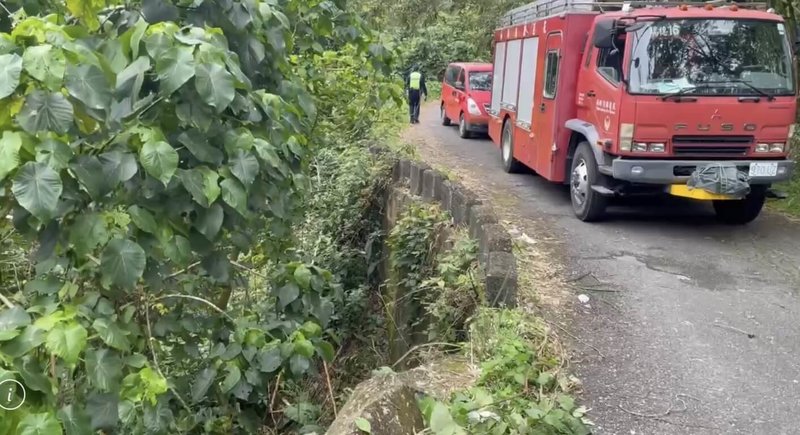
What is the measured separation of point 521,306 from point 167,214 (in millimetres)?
3109

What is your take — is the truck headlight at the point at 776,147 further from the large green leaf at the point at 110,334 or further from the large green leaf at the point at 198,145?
the large green leaf at the point at 110,334

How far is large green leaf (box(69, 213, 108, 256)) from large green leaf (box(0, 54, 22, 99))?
0.58 metres

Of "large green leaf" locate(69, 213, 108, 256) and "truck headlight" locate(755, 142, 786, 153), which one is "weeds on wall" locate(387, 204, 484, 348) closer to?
"large green leaf" locate(69, 213, 108, 256)

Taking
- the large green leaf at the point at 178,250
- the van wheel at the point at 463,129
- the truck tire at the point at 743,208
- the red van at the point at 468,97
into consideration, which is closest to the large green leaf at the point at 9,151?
the large green leaf at the point at 178,250

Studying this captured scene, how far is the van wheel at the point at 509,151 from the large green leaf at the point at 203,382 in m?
8.82

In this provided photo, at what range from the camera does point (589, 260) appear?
288 inches

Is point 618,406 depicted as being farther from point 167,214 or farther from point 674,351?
point 167,214

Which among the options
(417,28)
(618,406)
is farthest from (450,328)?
(417,28)

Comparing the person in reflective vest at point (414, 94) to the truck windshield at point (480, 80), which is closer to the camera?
the truck windshield at point (480, 80)

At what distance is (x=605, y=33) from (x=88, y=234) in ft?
21.6

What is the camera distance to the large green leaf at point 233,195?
321 cm

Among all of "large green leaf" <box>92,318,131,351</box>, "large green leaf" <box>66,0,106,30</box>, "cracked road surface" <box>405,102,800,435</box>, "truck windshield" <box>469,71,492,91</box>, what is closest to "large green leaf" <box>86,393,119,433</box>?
"large green leaf" <box>92,318,131,351</box>

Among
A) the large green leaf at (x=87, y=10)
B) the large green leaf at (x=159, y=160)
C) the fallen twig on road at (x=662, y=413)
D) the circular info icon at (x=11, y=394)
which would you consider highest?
the large green leaf at (x=87, y=10)

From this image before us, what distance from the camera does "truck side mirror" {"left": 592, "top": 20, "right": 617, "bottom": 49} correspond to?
823 centimetres
